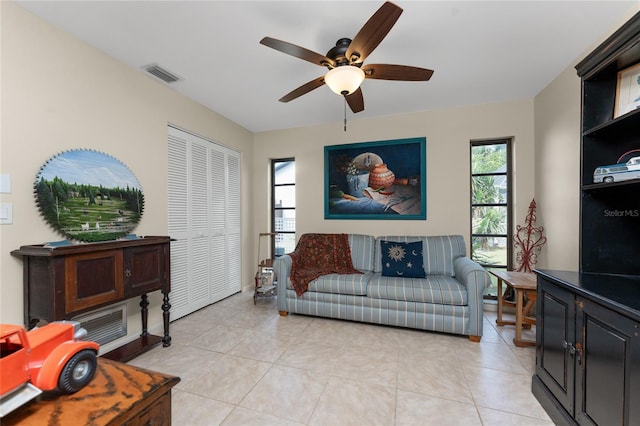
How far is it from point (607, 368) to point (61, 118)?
3.68 meters

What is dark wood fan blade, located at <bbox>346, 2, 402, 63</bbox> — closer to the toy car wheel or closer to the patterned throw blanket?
the toy car wheel

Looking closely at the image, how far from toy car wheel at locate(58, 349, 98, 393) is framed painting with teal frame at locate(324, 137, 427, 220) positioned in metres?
3.28

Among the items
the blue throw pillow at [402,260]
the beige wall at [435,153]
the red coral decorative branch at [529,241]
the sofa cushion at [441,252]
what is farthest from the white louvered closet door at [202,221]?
the red coral decorative branch at [529,241]

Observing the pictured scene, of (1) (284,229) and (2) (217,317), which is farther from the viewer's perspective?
(1) (284,229)

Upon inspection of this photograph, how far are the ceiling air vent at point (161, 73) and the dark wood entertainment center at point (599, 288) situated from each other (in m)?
3.26

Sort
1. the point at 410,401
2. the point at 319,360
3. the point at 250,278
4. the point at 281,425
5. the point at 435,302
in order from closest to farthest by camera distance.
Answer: the point at 281,425, the point at 410,401, the point at 319,360, the point at 435,302, the point at 250,278

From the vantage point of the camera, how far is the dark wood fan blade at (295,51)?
1.61 metres

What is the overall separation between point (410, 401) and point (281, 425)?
2.75ft

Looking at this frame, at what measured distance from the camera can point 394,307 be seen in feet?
9.14

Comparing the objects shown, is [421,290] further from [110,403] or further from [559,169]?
[110,403]

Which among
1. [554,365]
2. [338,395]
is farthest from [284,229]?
[554,365]

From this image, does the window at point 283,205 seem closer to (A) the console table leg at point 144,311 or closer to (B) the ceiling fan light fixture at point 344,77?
(A) the console table leg at point 144,311

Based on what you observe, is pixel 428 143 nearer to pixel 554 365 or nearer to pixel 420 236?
pixel 420 236

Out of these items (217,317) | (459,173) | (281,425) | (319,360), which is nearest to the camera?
(281,425)
